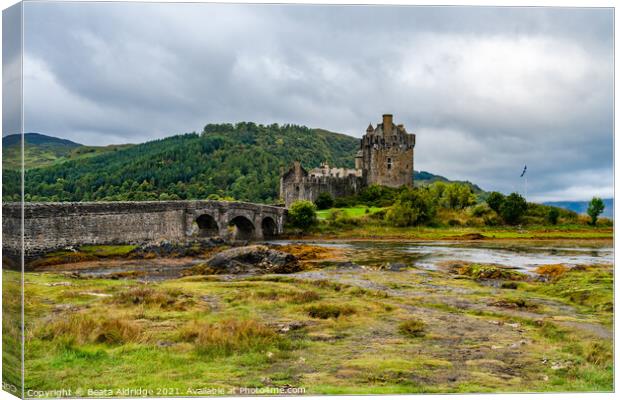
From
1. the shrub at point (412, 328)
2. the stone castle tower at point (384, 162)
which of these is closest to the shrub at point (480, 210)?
the shrub at point (412, 328)

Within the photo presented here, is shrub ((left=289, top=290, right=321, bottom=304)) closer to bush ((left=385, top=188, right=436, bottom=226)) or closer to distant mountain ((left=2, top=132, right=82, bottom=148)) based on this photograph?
bush ((left=385, top=188, right=436, bottom=226))

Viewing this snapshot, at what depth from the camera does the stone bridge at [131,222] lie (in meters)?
8.48

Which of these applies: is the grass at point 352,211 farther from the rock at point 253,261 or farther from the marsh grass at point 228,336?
the marsh grass at point 228,336

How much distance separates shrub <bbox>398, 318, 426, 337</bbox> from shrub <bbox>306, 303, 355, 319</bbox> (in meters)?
0.87

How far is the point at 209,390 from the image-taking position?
735cm

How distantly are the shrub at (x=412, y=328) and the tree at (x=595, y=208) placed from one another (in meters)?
3.23

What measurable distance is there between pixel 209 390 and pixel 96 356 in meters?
1.53

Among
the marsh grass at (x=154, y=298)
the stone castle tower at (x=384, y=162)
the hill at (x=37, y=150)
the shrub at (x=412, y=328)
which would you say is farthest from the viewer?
the stone castle tower at (x=384, y=162)

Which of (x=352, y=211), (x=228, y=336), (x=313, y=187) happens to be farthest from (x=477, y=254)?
(x=313, y=187)

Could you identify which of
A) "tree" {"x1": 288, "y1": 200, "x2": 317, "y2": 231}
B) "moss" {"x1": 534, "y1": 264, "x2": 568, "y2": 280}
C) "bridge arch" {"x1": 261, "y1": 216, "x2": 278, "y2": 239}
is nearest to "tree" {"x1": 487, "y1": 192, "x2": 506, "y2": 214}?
"moss" {"x1": 534, "y1": 264, "x2": 568, "y2": 280}

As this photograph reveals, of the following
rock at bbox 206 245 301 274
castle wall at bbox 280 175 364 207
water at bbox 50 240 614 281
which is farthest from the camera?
castle wall at bbox 280 175 364 207

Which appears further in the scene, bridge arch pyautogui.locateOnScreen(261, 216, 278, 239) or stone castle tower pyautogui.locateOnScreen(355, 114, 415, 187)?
stone castle tower pyautogui.locateOnScreen(355, 114, 415, 187)

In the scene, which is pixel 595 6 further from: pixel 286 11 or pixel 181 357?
pixel 181 357

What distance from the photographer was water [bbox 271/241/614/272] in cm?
987
